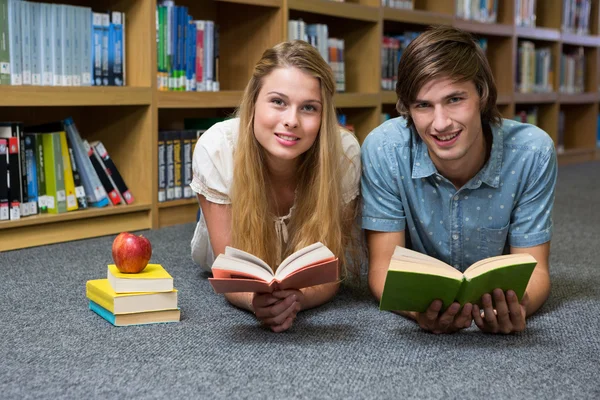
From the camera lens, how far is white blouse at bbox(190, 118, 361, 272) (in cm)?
175

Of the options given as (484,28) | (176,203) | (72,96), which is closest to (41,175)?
(72,96)

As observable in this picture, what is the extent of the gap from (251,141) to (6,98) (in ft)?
3.27

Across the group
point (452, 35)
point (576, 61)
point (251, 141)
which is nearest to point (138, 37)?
point (251, 141)

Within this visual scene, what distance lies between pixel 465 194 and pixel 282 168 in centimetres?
44

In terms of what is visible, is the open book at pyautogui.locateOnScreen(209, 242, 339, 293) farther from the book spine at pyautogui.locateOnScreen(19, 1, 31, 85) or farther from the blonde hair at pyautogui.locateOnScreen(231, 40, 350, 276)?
the book spine at pyautogui.locateOnScreen(19, 1, 31, 85)

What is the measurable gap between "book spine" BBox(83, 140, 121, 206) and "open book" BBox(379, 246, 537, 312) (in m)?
1.54

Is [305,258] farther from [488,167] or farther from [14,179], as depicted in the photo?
[14,179]

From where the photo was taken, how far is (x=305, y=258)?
1.45 m

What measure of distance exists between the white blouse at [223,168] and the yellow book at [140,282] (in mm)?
247

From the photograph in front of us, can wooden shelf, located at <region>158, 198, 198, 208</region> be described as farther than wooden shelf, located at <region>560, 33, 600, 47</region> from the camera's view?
No

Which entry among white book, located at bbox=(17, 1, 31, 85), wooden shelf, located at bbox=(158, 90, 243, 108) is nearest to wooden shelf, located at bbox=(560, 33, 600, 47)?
wooden shelf, located at bbox=(158, 90, 243, 108)

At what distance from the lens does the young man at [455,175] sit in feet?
5.07

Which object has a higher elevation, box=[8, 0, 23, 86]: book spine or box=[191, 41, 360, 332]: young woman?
→ box=[8, 0, 23, 86]: book spine

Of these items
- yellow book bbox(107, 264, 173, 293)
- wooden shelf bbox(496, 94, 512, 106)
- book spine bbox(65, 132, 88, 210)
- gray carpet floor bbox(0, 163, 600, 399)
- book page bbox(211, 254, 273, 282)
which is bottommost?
gray carpet floor bbox(0, 163, 600, 399)
